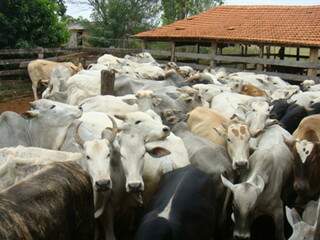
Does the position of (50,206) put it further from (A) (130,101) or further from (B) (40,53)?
(B) (40,53)

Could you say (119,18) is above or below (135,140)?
above

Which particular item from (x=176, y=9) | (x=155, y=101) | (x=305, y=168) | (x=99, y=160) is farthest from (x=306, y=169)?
(x=176, y=9)

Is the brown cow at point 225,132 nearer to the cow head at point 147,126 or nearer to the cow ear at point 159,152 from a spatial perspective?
the cow head at point 147,126

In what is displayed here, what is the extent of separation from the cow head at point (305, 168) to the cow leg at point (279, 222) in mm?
269

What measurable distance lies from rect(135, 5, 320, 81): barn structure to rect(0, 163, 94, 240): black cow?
12.5 metres

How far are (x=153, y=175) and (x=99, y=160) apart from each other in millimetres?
1125

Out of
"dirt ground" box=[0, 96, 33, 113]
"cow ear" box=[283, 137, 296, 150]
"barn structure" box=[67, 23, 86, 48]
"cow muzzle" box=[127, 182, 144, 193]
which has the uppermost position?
"barn structure" box=[67, 23, 86, 48]

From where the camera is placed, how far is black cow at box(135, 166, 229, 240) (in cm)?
430

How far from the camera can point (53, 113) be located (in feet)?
21.6

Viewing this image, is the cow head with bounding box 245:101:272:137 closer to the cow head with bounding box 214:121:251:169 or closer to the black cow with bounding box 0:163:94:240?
the cow head with bounding box 214:121:251:169

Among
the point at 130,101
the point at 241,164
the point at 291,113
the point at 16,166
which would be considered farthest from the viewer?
→ the point at 291,113

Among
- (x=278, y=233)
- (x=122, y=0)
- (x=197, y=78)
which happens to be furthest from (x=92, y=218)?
(x=122, y=0)

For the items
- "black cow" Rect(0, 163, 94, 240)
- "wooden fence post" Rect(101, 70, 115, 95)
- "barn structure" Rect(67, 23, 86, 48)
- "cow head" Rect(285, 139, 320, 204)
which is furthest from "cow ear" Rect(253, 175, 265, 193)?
"barn structure" Rect(67, 23, 86, 48)

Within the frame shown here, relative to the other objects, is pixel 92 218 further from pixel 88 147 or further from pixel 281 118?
pixel 281 118
